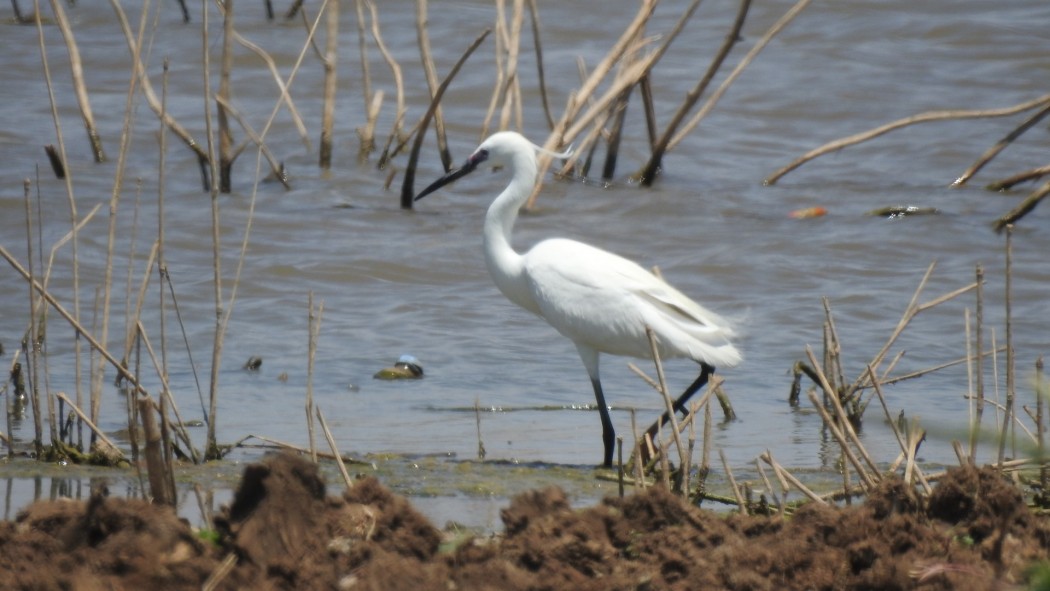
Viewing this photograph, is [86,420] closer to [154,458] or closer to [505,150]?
[154,458]

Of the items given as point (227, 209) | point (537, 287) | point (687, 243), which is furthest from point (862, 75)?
point (537, 287)

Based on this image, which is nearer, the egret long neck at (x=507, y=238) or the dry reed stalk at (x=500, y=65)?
the egret long neck at (x=507, y=238)

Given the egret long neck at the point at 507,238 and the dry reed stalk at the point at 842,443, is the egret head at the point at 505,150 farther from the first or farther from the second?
the dry reed stalk at the point at 842,443

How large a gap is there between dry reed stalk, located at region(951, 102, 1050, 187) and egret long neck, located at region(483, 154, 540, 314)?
3.83 meters

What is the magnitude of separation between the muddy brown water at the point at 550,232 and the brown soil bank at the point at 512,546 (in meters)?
1.15

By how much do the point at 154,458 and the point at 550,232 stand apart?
6741mm

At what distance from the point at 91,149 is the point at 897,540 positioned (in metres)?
9.55

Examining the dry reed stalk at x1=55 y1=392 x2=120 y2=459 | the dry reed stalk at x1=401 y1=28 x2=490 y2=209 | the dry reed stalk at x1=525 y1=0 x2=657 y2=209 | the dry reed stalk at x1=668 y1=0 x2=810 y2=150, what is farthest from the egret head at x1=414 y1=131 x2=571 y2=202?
the dry reed stalk at x1=668 y1=0 x2=810 y2=150

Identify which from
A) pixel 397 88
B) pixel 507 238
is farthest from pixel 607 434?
pixel 397 88

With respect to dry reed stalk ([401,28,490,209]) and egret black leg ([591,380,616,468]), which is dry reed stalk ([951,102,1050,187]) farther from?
egret black leg ([591,380,616,468])

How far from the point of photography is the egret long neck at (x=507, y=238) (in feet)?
20.2

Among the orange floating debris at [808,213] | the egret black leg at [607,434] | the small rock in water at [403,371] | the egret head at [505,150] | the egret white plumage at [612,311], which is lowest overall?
the small rock in water at [403,371]

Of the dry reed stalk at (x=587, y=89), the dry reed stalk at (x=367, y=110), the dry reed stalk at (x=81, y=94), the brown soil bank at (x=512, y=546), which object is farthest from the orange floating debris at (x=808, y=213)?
the brown soil bank at (x=512, y=546)

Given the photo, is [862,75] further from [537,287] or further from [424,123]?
[537,287]
